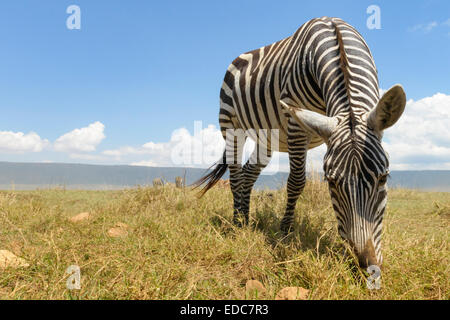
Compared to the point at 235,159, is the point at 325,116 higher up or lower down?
higher up

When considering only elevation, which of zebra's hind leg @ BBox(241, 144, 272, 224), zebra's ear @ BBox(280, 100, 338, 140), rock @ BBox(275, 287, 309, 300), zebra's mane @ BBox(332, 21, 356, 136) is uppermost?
zebra's mane @ BBox(332, 21, 356, 136)

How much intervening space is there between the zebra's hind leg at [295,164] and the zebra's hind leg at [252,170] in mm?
1055

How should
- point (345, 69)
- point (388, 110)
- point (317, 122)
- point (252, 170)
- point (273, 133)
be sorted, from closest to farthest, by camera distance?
point (388, 110) → point (317, 122) → point (345, 69) → point (273, 133) → point (252, 170)

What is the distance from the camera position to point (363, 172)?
6.35 ft

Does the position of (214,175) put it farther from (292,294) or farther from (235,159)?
(292,294)

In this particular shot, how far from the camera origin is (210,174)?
5.53 metres

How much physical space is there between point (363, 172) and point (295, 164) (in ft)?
5.07

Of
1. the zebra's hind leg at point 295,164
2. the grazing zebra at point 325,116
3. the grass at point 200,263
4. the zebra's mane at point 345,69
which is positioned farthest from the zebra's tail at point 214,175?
the zebra's mane at point 345,69

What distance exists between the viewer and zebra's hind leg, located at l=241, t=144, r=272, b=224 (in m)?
4.85

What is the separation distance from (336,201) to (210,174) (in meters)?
3.56

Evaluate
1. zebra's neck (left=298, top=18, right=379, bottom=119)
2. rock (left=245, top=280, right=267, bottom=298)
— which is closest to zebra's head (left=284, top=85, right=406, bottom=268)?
zebra's neck (left=298, top=18, right=379, bottom=119)

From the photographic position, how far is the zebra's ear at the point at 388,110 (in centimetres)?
193

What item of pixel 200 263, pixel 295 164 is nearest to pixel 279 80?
pixel 295 164

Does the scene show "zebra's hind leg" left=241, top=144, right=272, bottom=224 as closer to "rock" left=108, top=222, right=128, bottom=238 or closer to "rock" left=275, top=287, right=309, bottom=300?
"rock" left=108, top=222, right=128, bottom=238
